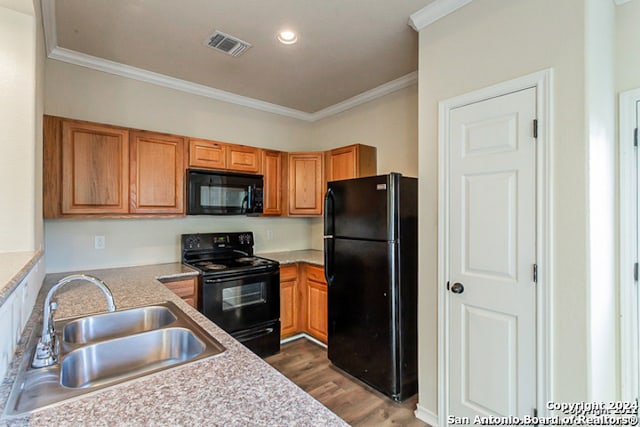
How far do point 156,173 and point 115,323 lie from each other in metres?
1.53

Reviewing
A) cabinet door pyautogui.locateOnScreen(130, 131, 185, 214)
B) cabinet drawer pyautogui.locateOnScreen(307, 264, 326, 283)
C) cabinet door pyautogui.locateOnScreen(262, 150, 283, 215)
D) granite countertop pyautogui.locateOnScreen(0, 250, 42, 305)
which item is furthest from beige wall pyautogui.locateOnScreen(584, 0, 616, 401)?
cabinet door pyautogui.locateOnScreen(130, 131, 185, 214)

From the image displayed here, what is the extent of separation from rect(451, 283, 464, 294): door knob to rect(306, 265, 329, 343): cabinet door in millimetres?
1424

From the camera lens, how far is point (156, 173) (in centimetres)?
273

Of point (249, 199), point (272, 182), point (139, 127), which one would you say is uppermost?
point (139, 127)

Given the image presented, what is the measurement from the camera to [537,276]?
159cm

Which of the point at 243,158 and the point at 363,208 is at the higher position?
the point at 243,158

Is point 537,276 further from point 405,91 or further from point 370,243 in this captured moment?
point 405,91

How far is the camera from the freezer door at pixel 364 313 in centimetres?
232

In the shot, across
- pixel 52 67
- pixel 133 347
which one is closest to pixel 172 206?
pixel 52 67

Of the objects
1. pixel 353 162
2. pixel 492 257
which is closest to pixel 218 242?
pixel 353 162

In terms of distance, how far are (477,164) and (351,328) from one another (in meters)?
1.60

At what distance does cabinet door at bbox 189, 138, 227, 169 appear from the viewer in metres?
2.92

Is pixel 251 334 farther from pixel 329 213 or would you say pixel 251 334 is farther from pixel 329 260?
pixel 329 213

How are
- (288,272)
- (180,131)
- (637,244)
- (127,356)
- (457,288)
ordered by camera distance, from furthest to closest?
1. (288,272)
2. (180,131)
3. (457,288)
4. (637,244)
5. (127,356)
